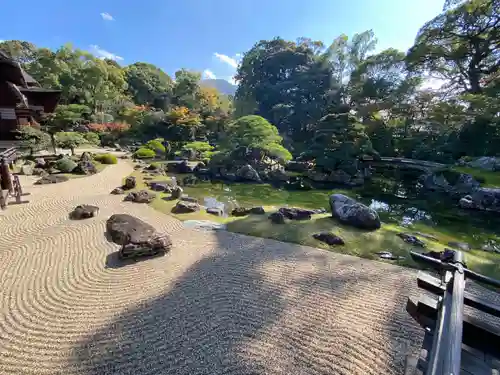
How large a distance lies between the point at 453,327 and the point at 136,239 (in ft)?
16.1

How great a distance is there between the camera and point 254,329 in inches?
126

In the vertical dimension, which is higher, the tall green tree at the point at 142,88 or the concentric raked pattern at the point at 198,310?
the tall green tree at the point at 142,88

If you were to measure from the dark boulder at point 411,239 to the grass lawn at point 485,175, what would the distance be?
863 centimetres

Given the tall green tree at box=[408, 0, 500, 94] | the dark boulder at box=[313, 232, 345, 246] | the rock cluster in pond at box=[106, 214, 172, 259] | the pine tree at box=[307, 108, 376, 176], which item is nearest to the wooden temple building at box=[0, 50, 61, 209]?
the rock cluster in pond at box=[106, 214, 172, 259]

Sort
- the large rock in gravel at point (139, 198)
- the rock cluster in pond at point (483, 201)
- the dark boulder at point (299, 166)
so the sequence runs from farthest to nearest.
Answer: the dark boulder at point (299, 166), the rock cluster in pond at point (483, 201), the large rock in gravel at point (139, 198)

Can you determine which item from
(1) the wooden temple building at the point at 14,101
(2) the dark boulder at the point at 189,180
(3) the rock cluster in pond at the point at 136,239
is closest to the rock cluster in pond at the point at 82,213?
(3) the rock cluster in pond at the point at 136,239

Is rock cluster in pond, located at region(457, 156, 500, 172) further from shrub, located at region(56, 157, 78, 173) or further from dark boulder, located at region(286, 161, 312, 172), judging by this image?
shrub, located at region(56, 157, 78, 173)

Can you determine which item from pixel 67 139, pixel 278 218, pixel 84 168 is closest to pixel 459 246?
pixel 278 218

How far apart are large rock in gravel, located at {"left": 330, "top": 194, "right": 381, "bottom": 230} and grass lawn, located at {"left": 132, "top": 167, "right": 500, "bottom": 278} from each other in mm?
175

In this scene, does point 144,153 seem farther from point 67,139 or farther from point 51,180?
point 51,180

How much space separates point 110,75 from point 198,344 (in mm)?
34415

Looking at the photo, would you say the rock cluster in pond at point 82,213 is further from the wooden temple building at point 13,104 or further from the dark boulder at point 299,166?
the dark boulder at point 299,166

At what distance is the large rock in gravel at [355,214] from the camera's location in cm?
678

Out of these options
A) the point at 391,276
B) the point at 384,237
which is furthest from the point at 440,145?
the point at 391,276
